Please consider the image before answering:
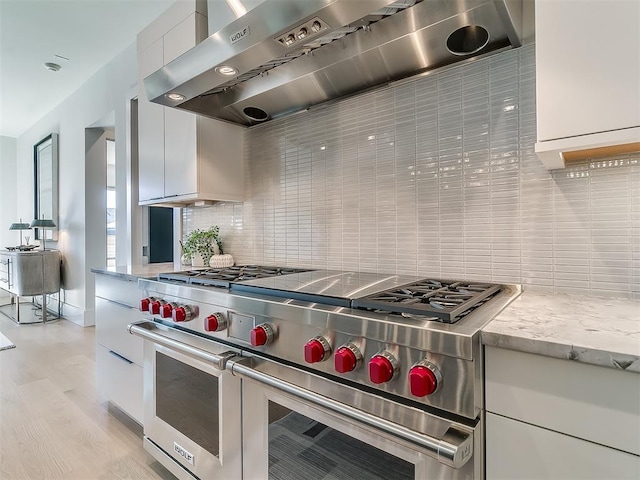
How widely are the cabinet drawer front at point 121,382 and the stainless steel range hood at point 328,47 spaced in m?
1.45

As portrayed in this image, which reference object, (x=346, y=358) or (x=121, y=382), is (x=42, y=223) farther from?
(x=346, y=358)

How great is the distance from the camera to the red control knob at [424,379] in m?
0.75

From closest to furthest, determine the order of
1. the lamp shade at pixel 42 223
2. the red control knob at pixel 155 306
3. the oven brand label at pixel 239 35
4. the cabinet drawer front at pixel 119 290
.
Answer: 1. the oven brand label at pixel 239 35
2. the red control knob at pixel 155 306
3. the cabinet drawer front at pixel 119 290
4. the lamp shade at pixel 42 223

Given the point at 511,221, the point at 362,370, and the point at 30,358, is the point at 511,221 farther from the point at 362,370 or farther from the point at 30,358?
the point at 30,358

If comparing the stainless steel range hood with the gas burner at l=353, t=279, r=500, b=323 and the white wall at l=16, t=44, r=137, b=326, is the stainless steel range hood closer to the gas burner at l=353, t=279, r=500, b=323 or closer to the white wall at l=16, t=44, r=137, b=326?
the gas burner at l=353, t=279, r=500, b=323

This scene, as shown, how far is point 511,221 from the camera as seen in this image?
1286mm

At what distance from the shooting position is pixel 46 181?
16.8 ft

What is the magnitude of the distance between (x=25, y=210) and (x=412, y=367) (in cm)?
733

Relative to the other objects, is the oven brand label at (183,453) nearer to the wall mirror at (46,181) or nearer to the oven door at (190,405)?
the oven door at (190,405)

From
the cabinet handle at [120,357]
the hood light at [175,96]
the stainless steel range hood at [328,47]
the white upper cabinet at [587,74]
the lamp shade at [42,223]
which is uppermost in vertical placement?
the stainless steel range hood at [328,47]

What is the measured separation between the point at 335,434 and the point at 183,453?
2.77 feet

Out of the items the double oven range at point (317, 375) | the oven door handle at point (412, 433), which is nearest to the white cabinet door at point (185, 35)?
the double oven range at point (317, 375)

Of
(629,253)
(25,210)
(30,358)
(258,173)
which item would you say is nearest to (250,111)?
(258,173)

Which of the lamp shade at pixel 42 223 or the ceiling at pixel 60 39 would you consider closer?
the ceiling at pixel 60 39
